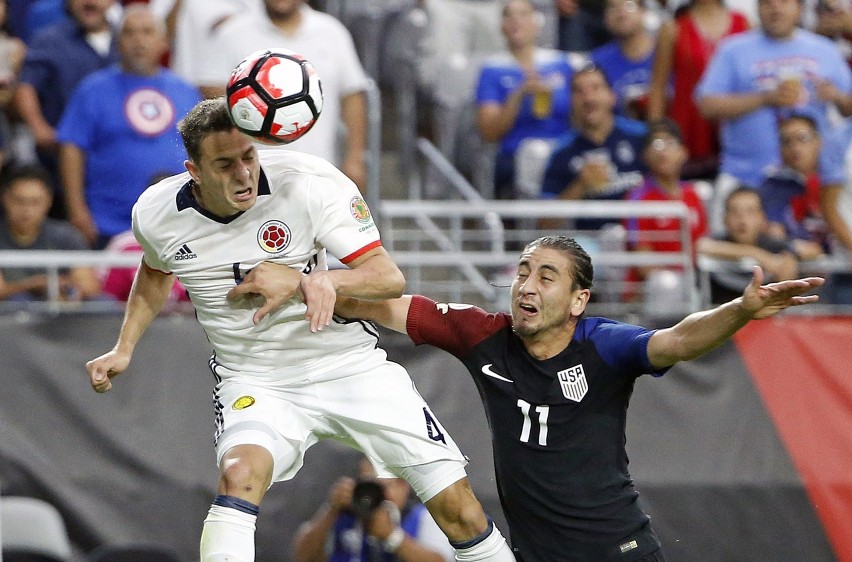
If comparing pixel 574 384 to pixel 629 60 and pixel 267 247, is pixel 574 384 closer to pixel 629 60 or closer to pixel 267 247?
pixel 267 247

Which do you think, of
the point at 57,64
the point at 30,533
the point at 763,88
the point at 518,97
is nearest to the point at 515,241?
the point at 518,97

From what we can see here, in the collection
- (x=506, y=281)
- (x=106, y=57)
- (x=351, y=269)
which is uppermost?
(x=106, y=57)

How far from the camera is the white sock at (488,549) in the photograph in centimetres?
599

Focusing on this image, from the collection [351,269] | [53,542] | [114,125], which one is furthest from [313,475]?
[351,269]

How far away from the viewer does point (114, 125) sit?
9578 millimetres

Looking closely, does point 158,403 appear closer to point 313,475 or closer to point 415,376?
point 313,475

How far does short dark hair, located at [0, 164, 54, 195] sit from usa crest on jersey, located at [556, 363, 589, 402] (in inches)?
180

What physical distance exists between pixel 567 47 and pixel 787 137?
2.56 metres

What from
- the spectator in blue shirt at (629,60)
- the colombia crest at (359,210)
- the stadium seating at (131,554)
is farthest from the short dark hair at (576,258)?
the spectator in blue shirt at (629,60)

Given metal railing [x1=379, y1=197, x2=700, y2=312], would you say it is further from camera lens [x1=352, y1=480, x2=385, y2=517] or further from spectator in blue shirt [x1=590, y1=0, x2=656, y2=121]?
camera lens [x1=352, y1=480, x2=385, y2=517]

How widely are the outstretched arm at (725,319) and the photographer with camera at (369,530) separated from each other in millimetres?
2811

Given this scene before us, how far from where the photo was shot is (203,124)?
564 centimetres

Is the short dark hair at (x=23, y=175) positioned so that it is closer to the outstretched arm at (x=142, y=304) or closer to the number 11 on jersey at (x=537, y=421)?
the outstretched arm at (x=142, y=304)

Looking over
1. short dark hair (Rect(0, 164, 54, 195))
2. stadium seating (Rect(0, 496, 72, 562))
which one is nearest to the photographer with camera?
stadium seating (Rect(0, 496, 72, 562))
